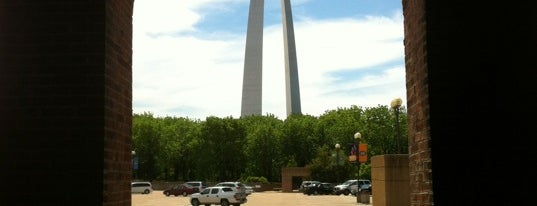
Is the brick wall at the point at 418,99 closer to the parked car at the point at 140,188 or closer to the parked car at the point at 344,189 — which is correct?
the parked car at the point at 344,189

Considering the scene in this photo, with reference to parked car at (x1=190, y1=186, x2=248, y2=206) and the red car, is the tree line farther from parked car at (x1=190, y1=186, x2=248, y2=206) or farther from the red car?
parked car at (x1=190, y1=186, x2=248, y2=206)

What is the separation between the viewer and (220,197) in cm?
4041

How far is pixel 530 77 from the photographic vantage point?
16.6 ft

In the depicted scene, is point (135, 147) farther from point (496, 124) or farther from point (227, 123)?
point (496, 124)

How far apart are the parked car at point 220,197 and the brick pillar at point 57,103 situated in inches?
1363

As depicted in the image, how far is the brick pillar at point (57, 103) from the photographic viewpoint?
16.3ft

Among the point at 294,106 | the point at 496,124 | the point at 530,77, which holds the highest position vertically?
the point at 294,106

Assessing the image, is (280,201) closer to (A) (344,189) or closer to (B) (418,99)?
(A) (344,189)

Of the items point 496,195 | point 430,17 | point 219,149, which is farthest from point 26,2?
point 219,149

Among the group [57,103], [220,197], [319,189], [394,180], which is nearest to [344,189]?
[319,189]

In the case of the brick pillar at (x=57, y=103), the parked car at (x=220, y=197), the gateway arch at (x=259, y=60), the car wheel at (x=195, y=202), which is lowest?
the car wheel at (x=195, y=202)

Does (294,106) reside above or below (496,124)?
above

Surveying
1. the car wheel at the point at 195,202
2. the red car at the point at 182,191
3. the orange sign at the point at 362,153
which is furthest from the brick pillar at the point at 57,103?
the red car at the point at 182,191

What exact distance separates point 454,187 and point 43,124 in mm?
3242
